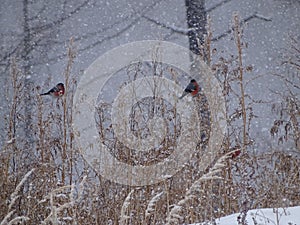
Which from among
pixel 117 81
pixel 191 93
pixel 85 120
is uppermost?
pixel 117 81

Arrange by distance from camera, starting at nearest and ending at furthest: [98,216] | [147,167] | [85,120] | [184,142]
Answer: [98,216], [147,167], [184,142], [85,120]

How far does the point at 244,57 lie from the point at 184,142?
507 centimetres

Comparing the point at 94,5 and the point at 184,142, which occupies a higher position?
the point at 94,5

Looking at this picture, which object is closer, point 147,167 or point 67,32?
point 147,167

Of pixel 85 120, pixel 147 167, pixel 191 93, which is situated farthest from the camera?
pixel 85 120

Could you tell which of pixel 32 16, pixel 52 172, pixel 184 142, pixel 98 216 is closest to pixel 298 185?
pixel 184 142

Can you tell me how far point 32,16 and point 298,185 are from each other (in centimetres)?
653

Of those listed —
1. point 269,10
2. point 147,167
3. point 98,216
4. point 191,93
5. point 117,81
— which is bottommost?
point 98,216

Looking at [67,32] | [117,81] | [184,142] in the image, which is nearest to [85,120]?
[117,81]

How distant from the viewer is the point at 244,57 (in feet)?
31.0

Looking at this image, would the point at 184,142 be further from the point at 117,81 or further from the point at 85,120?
the point at 117,81

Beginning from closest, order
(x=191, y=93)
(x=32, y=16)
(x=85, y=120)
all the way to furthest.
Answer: (x=191, y=93), (x=85, y=120), (x=32, y=16)

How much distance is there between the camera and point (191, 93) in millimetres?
5449

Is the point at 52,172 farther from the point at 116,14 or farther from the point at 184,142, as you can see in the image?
the point at 116,14
